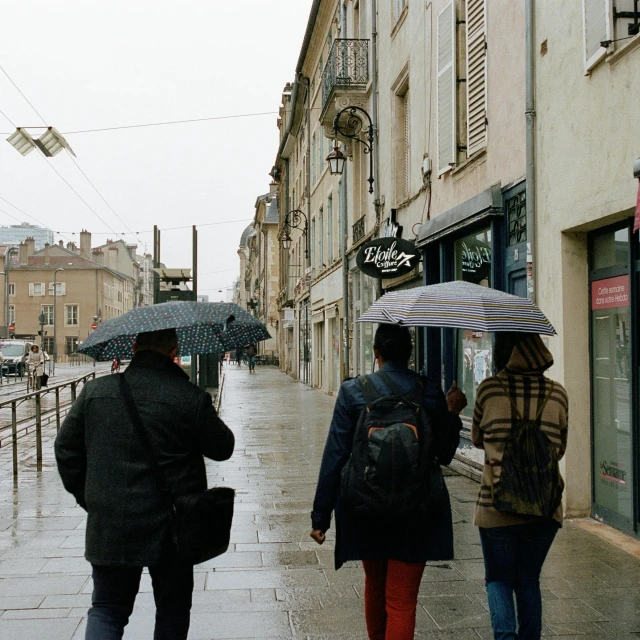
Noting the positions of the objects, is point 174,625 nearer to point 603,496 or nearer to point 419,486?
point 419,486

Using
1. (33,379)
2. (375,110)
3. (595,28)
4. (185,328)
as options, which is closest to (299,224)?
(33,379)

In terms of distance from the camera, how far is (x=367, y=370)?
19609 mm

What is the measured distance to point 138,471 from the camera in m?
3.56

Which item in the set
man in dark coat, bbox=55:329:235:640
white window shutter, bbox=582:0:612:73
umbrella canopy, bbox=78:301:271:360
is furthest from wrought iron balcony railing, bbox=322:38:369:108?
man in dark coat, bbox=55:329:235:640

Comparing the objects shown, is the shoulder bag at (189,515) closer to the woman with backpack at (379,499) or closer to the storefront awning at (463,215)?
the woman with backpack at (379,499)

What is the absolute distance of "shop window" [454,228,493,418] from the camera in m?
10.8

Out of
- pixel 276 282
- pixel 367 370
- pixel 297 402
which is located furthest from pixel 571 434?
pixel 276 282

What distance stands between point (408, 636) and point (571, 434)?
4.46 m

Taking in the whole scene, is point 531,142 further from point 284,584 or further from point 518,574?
point 518,574

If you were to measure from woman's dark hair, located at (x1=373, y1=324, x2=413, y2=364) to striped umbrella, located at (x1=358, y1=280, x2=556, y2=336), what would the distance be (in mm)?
49

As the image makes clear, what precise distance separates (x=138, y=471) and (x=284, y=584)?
2599 millimetres

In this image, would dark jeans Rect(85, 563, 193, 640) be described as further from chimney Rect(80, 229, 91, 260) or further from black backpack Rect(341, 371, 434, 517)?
chimney Rect(80, 229, 91, 260)

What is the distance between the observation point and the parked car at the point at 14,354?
43278mm

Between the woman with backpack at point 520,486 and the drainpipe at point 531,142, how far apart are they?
467 cm
